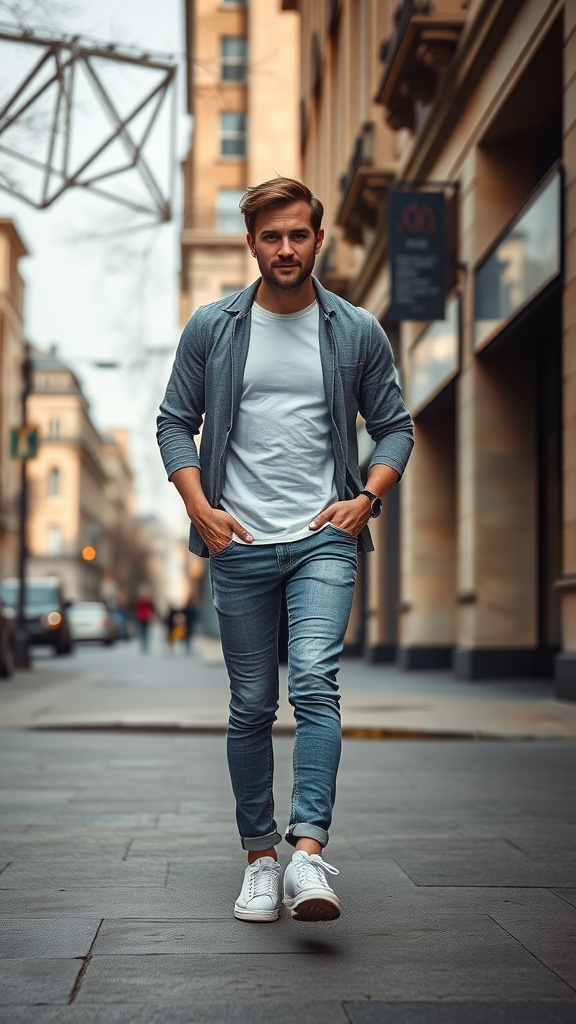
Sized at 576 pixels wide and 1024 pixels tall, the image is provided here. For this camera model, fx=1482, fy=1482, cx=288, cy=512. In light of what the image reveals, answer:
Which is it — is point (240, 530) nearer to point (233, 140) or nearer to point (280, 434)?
point (280, 434)

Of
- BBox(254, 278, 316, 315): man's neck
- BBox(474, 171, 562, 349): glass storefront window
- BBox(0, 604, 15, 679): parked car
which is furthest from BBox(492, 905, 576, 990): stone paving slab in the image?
BBox(0, 604, 15, 679): parked car

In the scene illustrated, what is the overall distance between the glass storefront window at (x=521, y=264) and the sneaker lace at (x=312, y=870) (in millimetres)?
9747

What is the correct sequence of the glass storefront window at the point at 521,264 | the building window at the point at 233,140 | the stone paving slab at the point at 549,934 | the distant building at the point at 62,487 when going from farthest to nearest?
the distant building at the point at 62,487
the building window at the point at 233,140
the glass storefront window at the point at 521,264
the stone paving slab at the point at 549,934

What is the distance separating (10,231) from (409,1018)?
3356 inches

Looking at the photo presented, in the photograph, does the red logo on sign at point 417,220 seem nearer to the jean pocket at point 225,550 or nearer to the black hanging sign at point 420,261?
the black hanging sign at point 420,261

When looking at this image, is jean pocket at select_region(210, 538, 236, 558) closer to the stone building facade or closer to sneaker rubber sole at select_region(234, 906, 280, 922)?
sneaker rubber sole at select_region(234, 906, 280, 922)

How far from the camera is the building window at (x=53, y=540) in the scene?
11312cm

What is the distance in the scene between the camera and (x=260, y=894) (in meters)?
3.88

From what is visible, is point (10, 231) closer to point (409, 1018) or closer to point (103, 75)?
point (103, 75)

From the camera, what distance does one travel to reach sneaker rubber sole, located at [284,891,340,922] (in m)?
3.44

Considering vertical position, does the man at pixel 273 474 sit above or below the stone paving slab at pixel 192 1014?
above

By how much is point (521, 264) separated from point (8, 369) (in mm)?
75784

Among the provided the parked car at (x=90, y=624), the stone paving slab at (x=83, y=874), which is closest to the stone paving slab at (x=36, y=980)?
the stone paving slab at (x=83, y=874)

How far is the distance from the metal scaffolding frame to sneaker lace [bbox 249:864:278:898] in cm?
657
